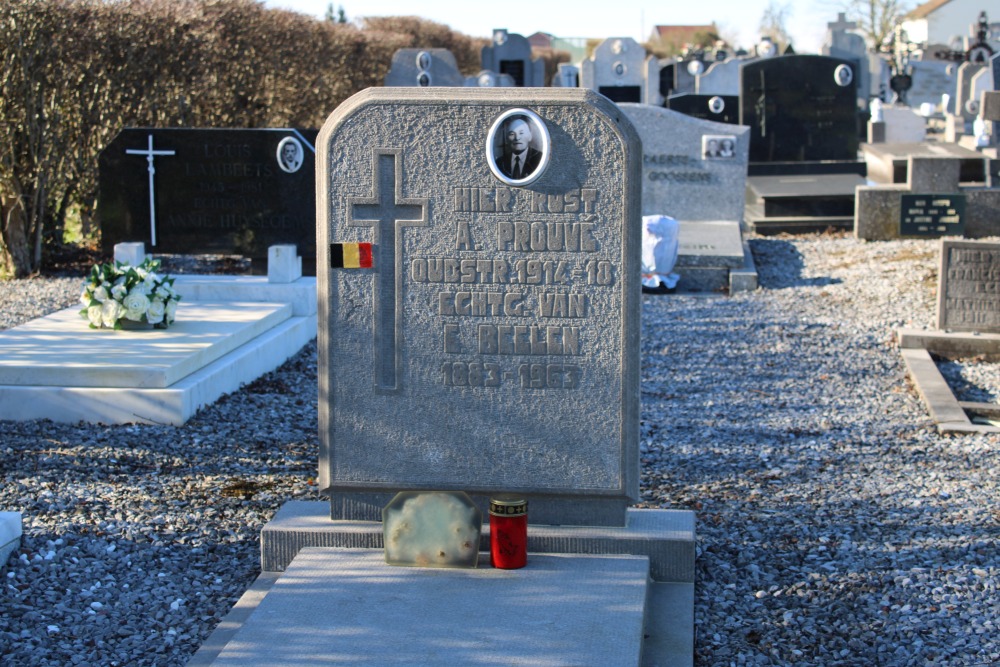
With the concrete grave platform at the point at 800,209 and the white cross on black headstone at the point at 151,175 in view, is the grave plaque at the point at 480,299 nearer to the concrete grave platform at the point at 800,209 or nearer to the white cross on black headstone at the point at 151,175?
the white cross on black headstone at the point at 151,175

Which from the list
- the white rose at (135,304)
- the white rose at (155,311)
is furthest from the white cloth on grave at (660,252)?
the white rose at (135,304)

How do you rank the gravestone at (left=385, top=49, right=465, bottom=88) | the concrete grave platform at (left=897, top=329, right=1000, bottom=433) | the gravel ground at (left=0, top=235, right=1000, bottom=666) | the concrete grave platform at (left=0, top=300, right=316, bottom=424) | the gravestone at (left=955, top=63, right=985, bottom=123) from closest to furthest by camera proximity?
the gravel ground at (left=0, top=235, right=1000, bottom=666) < the concrete grave platform at (left=0, top=300, right=316, bottom=424) < the concrete grave platform at (left=897, top=329, right=1000, bottom=433) < the gravestone at (left=385, top=49, right=465, bottom=88) < the gravestone at (left=955, top=63, right=985, bottom=123)

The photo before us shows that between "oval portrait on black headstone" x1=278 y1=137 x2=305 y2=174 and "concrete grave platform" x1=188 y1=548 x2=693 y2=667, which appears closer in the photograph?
"concrete grave platform" x1=188 y1=548 x2=693 y2=667

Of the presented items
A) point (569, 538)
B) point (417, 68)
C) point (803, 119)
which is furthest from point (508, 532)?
point (417, 68)

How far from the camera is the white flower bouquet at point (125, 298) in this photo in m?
6.82

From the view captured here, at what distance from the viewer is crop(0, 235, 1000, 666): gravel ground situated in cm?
359

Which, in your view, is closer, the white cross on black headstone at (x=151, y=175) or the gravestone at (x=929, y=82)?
the white cross on black headstone at (x=151, y=175)

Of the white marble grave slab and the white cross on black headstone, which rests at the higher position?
the white cross on black headstone

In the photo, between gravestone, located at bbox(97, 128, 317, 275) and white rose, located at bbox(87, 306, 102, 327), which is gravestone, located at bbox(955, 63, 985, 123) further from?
white rose, located at bbox(87, 306, 102, 327)

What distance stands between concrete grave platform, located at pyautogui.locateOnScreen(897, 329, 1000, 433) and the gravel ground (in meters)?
0.09

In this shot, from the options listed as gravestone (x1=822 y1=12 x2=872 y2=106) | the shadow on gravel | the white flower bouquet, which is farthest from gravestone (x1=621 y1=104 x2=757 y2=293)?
gravestone (x1=822 y1=12 x2=872 y2=106)

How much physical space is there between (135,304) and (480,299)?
11.4 feet

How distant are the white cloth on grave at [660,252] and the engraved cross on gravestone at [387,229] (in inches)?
250

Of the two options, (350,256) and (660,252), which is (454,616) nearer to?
(350,256)
